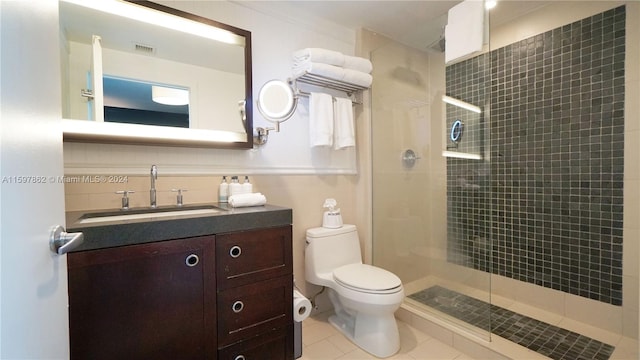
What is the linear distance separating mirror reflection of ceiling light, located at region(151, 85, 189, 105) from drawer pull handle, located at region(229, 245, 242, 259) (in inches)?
34.7

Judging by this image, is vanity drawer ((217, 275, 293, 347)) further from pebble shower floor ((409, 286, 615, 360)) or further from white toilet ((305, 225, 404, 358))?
pebble shower floor ((409, 286, 615, 360))

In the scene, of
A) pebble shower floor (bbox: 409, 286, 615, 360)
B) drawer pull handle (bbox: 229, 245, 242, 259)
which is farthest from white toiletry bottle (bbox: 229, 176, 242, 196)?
pebble shower floor (bbox: 409, 286, 615, 360)

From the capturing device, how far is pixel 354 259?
2074 millimetres

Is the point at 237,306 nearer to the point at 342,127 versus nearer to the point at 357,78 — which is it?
the point at 342,127

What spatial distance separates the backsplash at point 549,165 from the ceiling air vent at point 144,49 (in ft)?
6.30

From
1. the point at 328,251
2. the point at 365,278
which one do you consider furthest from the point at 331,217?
the point at 365,278

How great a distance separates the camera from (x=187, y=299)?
3.85 feet

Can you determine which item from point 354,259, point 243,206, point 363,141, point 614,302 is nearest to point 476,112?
point 363,141

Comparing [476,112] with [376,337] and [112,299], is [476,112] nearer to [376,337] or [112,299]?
[376,337]

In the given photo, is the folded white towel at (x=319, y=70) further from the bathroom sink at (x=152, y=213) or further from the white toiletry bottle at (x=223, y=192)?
the bathroom sink at (x=152, y=213)

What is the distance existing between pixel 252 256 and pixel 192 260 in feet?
0.86

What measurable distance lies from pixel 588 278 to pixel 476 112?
1.35 m

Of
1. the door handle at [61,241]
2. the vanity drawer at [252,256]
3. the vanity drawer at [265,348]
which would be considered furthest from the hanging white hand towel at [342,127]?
the door handle at [61,241]

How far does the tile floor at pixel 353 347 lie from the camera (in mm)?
1690
